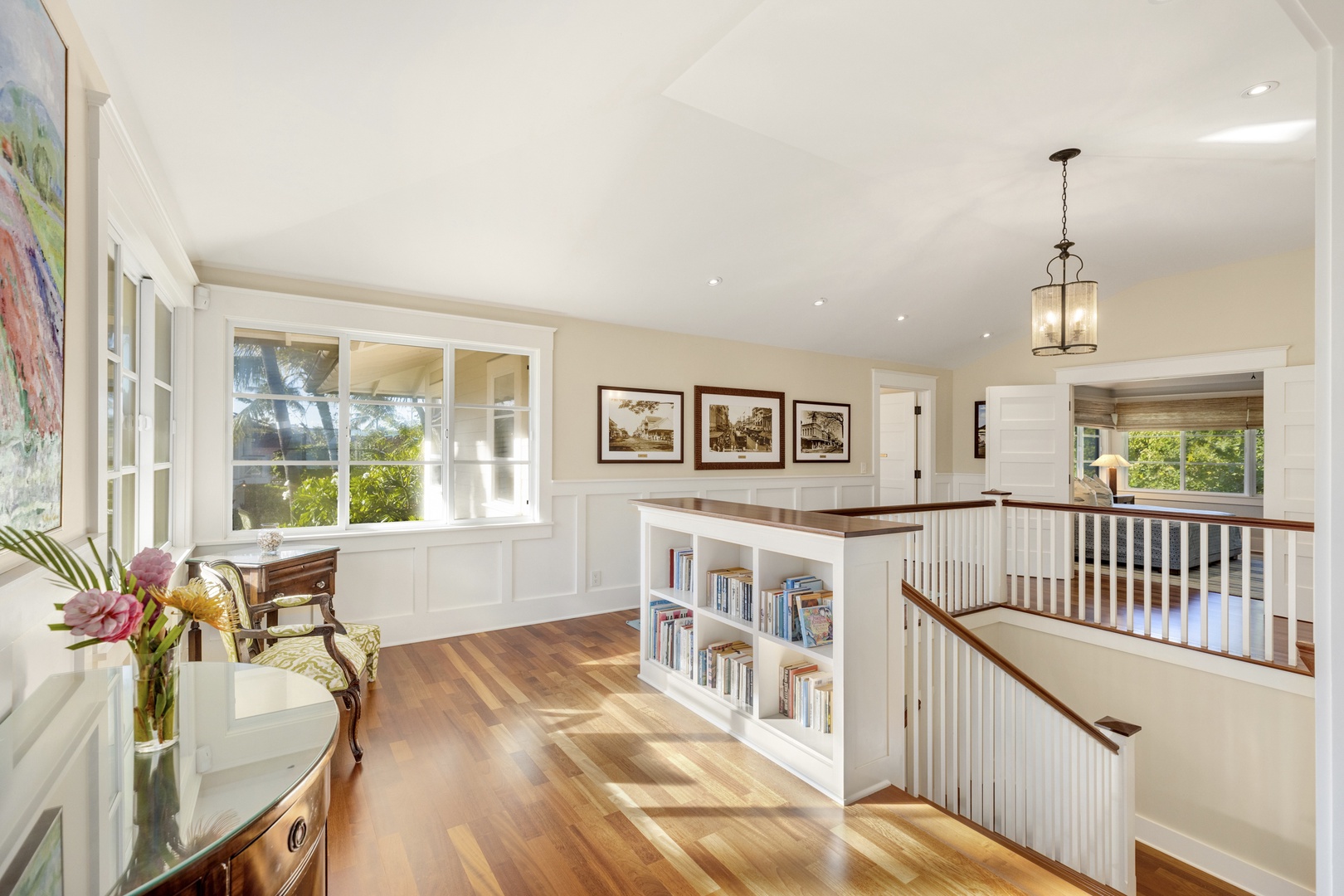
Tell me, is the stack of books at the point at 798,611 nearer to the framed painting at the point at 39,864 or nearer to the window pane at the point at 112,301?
the framed painting at the point at 39,864

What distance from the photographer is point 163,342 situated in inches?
129

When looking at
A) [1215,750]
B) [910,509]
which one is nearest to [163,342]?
[910,509]

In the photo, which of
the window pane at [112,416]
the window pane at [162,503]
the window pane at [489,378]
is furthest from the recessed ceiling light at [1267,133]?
the window pane at [162,503]

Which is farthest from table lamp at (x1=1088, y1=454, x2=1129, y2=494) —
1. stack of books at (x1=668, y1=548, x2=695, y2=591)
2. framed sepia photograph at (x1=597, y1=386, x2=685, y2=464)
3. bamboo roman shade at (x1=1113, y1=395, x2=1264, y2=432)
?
stack of books at (x1=668, y1=548, x2=695, y2=591)

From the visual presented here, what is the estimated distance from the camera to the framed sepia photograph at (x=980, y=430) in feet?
23.8

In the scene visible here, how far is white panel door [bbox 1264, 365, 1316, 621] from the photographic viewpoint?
15.3 ft

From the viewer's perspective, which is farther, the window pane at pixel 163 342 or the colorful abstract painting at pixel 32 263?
the window pane at pixel 163 342

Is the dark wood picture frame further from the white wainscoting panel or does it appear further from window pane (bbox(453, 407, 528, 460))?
the white wainscoting panel

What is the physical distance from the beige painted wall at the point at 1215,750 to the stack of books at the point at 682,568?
121 inches

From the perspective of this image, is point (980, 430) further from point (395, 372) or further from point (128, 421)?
point (128, 421)

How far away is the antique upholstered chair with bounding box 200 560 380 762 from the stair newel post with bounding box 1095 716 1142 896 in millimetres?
3422

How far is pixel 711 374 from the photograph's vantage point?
18.9 ft

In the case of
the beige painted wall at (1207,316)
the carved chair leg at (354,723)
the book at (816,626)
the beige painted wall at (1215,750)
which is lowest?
the beige painted wall at (1215,750)

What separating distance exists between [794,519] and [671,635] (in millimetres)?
1133
